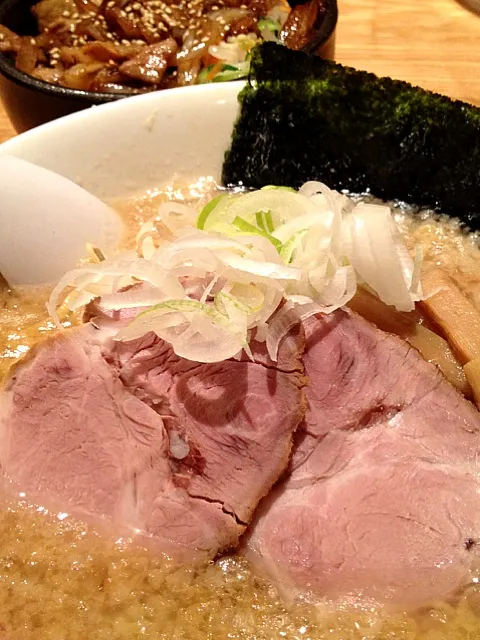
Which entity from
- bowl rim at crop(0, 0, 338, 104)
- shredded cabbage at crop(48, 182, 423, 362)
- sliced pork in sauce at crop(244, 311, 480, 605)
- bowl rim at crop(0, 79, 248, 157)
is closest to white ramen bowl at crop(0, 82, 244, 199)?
bowl rim at crop(0, 79, 248, 157)

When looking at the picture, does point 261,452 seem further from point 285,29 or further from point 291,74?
point 285,29

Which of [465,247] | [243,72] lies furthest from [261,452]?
[243,72]

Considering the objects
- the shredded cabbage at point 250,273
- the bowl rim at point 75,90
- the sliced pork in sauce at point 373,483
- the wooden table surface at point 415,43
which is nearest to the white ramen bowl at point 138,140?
the bowl rim at point 75,90

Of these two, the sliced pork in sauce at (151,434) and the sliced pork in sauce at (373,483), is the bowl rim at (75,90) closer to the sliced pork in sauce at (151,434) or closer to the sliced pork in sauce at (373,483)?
the sliced pork in sauce at (151,434)

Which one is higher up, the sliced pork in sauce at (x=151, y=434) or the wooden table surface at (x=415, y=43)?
the wooden table surface at (x=415, y=43)

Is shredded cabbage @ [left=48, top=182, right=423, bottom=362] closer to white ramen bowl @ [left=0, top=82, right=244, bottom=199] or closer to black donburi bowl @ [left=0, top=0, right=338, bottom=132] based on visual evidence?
white ramen bowl @ [left=0, top=82, right=244, bottom=199]

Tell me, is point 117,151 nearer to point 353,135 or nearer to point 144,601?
point 353,135

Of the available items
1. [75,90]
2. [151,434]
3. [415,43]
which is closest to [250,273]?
[151,434]
